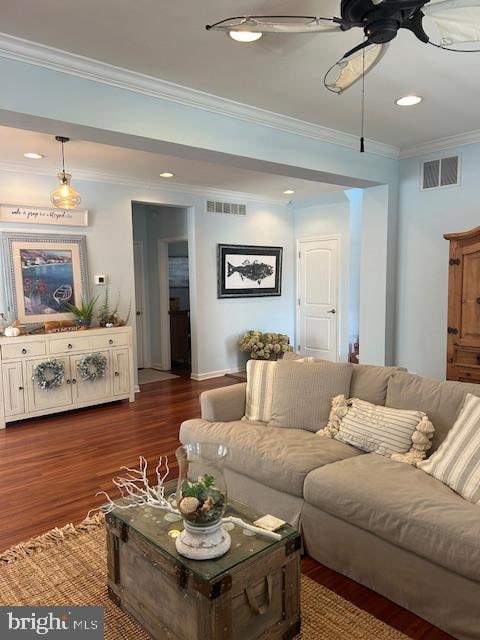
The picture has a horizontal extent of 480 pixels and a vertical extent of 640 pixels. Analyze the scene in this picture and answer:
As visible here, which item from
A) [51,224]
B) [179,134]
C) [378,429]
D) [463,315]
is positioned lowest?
[378,429]

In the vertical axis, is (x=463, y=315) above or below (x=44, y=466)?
above

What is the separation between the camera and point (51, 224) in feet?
16.3

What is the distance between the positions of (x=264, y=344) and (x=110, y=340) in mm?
2346

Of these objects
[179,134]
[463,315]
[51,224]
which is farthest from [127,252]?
[463,315]

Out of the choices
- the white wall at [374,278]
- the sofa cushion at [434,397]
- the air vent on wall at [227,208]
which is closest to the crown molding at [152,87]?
the white wall at [374,278]

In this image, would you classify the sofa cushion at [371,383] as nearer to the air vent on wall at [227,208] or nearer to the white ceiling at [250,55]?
the white ceiling at [250,55]

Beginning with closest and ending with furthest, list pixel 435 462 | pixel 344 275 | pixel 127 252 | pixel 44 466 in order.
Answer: pixel 435 462 → pixel 44 466 → pixel 127 252 → pixel 344 275

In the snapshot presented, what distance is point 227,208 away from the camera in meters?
6.61

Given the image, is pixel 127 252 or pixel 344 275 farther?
pixel 344 275

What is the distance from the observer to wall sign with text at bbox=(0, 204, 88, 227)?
4.69 m

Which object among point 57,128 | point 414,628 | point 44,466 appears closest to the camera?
point 414,628

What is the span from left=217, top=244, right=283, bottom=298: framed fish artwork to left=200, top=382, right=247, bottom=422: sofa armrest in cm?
353

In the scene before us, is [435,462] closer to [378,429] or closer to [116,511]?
[378,429]

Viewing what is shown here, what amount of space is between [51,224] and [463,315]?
4.14 m
